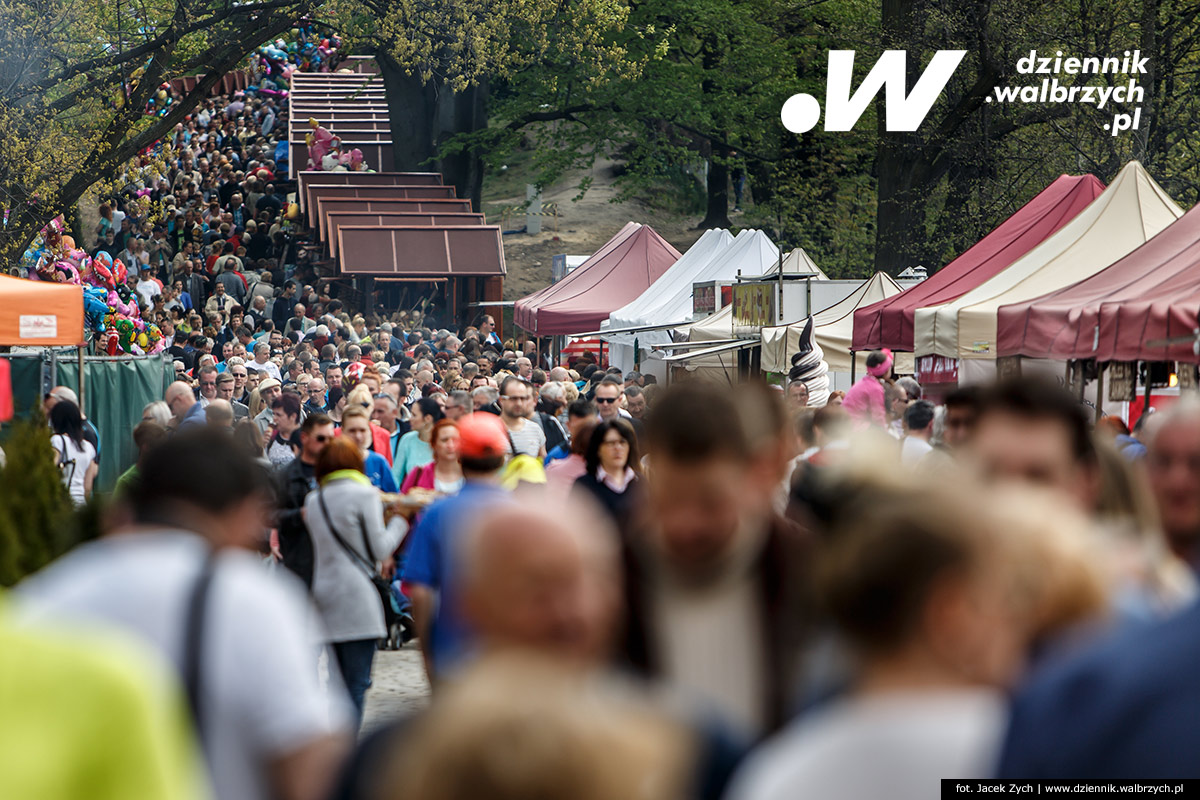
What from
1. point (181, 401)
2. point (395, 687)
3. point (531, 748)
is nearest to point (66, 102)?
point (181, 401)

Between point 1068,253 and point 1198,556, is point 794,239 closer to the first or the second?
point 1068,253

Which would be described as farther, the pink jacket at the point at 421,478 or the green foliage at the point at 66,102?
the green foliage at the point at 66,102

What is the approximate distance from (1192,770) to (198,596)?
1.76 m

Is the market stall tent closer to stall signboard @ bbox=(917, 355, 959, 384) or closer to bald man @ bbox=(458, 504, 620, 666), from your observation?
stall signboard @ bbox=(917, 355, 959, 384)

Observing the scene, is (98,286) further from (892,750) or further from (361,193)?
(892,750)

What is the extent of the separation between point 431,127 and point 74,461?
3104 centimetres

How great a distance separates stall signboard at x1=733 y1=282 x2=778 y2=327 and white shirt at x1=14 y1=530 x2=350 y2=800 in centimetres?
1788

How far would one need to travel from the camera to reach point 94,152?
2008cm

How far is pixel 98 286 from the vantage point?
2394 cm

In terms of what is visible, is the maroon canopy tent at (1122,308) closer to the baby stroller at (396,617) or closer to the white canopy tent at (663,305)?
the baby stroller at (396,617)

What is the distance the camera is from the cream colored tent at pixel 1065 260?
14203 mm

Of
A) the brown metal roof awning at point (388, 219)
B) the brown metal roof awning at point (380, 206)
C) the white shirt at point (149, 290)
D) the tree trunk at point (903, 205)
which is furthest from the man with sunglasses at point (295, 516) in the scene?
the brown metal roof awning at point (380, 206)

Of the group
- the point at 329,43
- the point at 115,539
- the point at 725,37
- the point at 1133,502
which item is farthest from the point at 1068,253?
the point at 329,43

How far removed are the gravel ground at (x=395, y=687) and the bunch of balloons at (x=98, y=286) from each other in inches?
404
